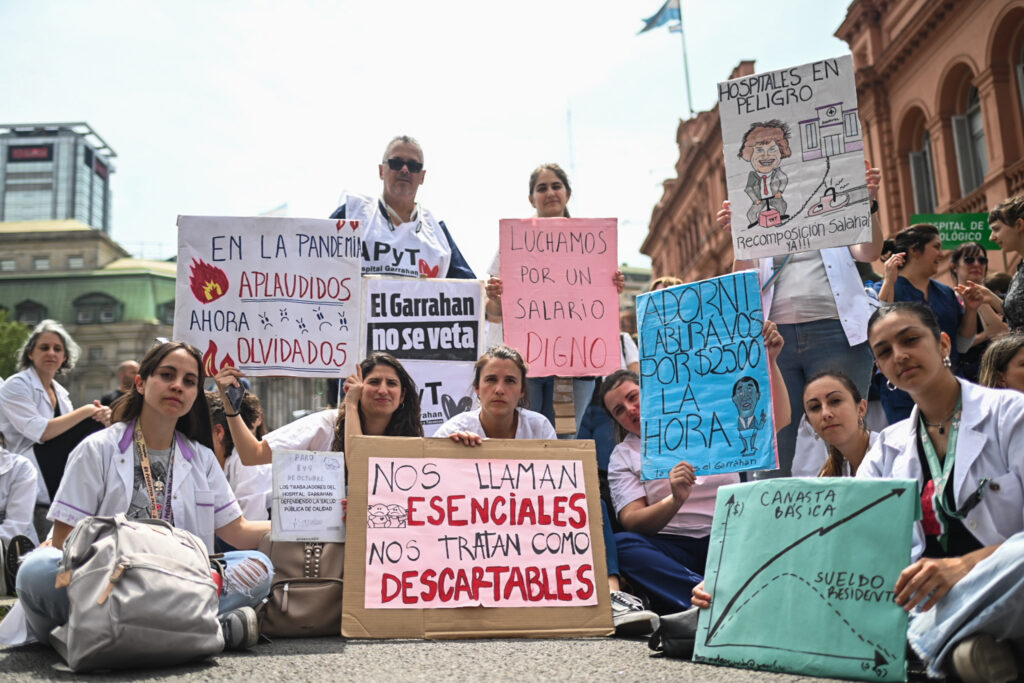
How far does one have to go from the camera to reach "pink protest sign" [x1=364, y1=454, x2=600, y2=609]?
13.8 feet

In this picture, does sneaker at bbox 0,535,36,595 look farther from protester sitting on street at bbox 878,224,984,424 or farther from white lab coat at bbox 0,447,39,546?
protester sitting on street at bbox 878,224,984,424

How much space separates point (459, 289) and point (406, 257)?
1.37ft

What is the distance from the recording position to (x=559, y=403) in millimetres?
6195

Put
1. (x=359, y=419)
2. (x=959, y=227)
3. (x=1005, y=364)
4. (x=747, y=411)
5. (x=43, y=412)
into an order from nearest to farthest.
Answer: (x=1005, y=364) → (x=747, y=411) → (x=359, y=419) → (x=43, y=412) → (x=959, y=227)

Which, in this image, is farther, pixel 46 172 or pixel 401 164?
pixel 46 172

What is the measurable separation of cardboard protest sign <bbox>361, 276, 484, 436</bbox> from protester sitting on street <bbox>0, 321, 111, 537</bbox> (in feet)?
6.73

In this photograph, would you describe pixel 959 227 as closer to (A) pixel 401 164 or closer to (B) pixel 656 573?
(A) pixel 401 164

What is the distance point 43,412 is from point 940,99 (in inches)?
755

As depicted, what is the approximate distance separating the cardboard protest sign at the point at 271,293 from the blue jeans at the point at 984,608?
3455 mm

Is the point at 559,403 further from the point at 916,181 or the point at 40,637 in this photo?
the point at 916,181

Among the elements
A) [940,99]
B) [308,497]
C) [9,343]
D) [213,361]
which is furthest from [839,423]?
[9,343]

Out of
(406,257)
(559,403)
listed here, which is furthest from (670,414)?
(406,257)

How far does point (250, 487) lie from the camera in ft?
18.1

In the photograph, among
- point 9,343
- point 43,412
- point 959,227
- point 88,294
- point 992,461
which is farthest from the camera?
point 88,294
